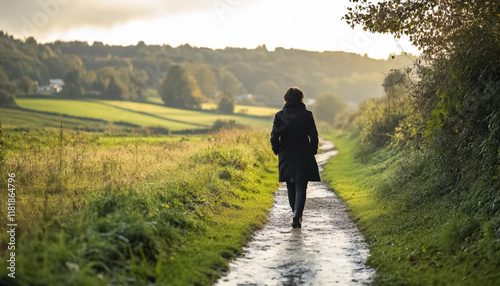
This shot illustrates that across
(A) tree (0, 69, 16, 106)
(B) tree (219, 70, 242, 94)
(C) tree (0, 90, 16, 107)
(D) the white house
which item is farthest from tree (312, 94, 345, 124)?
(C) tree (0, 90, 16, 107)

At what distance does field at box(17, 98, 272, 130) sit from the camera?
76.5 m

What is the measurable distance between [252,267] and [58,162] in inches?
405

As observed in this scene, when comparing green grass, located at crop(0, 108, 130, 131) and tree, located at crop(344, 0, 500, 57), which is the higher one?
tree, located at crop(344, 0, 500, 57)

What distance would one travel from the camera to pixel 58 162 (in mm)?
15961

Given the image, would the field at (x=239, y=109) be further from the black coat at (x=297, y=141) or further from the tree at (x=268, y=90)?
the black coat at (x=297, y=141)

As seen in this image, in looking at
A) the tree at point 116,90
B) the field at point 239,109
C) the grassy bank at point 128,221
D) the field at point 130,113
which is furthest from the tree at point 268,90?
the grassy bank at point 128,221

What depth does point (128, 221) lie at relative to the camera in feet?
24.5

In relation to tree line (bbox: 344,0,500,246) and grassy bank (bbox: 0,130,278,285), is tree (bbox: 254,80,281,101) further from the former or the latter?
tree line (bbox: 344,0,500,246)

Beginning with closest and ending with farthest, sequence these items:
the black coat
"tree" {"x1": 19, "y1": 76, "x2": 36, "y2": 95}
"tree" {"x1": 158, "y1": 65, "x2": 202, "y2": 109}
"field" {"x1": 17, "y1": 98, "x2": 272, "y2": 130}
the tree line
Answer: the tree line, the black coat, "field" {"x1": 17, "y1": 98, "x2": 272, "y2": 130}, "tree" {"x1": 19, "y1": 76, "x2": 36, "y2": 95}, "tree" {"x1": 158, "y1": 65, "x2": 202, "y2": 109}

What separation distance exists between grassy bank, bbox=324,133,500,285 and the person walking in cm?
165

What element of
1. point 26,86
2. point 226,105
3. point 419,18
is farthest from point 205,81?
point 419,18

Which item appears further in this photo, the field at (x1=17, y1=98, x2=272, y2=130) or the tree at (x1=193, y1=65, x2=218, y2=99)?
the tree at (x1=193, y1=65, x2=218, y2=99)

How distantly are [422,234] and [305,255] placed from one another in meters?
2.27

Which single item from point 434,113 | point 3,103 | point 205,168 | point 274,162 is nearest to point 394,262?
point 434,113
